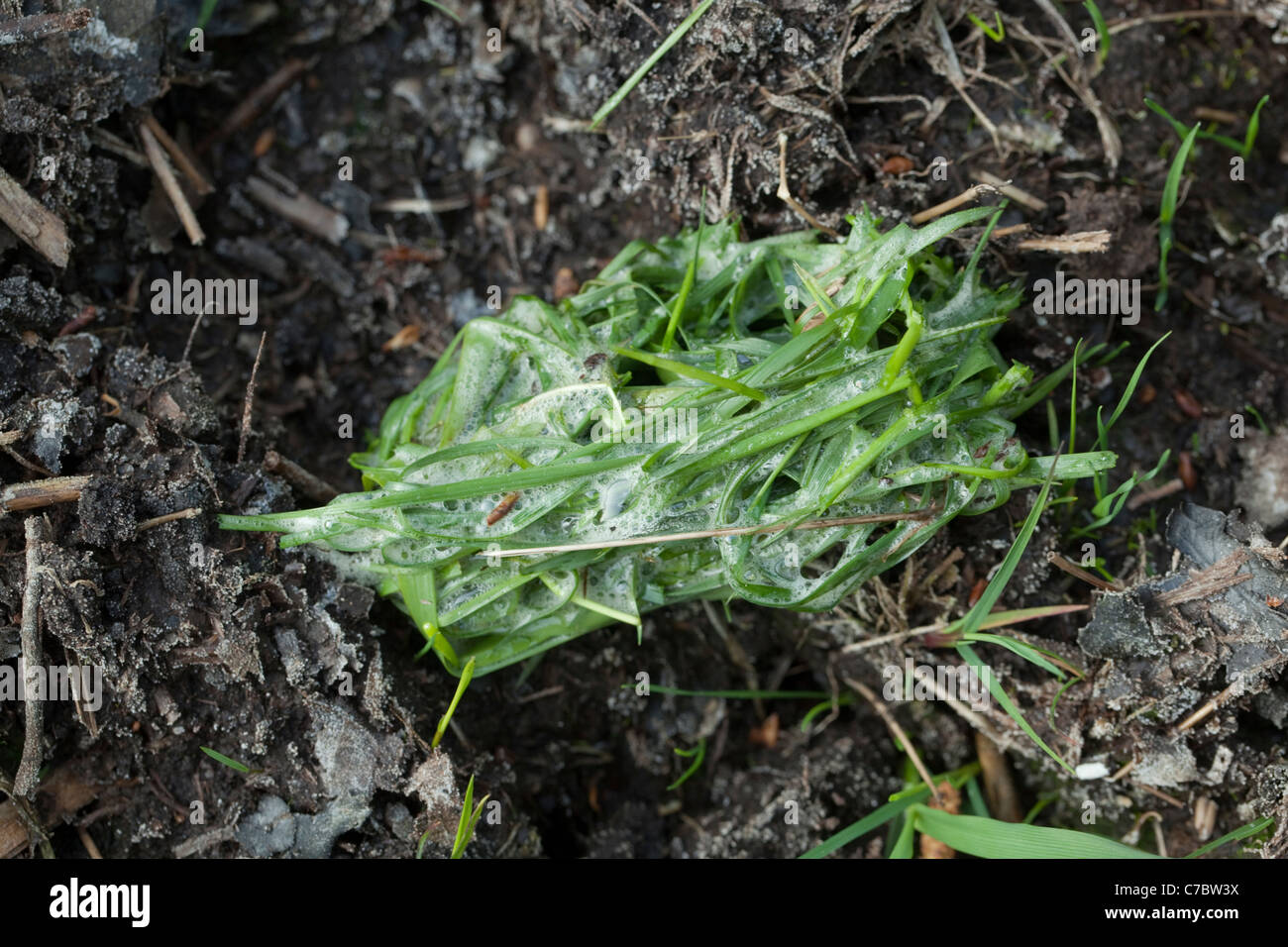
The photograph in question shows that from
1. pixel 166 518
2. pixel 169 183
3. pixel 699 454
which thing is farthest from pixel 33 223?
pixel 699 454

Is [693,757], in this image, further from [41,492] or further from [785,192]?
[41,492]

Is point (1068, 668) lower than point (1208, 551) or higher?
lower

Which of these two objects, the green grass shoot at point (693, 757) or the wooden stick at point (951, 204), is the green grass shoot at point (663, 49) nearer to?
the wooden stick at point (951, 204)

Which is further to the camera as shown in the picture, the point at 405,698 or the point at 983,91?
the point at 983,91

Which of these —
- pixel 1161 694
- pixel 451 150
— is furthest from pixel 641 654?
pixel 451 150

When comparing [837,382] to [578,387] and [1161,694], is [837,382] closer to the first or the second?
[578,387]
